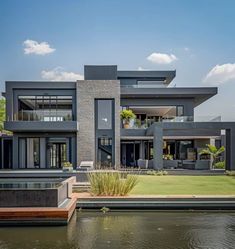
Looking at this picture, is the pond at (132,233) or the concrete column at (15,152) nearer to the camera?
the pond at (132,233)

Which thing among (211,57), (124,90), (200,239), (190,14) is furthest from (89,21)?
(200,239)

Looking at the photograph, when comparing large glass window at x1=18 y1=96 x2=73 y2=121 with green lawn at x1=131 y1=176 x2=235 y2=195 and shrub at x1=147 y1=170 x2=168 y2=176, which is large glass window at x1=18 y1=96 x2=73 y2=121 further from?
green lawn at x1=131 y1=176 x2=235 y2=195

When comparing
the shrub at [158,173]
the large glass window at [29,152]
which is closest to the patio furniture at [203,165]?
the shrub at [158,173]

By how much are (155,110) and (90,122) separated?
22.3 ft

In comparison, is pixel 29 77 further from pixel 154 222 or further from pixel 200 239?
pixel 200 239

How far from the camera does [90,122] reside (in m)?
26.3

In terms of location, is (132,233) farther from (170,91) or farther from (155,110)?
(155,110)

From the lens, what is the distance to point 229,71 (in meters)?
23.1

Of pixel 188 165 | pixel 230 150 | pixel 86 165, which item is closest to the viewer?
pixel 230 150

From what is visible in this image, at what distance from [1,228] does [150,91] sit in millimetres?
19119

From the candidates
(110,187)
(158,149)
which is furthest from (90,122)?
(110,187)

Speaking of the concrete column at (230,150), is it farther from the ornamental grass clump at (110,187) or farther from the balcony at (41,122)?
the ornamental grass clump at (110,187)

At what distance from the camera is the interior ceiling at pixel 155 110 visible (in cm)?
2905

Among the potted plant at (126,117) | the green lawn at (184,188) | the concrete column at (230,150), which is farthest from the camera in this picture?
the potted plant at (126,117)
